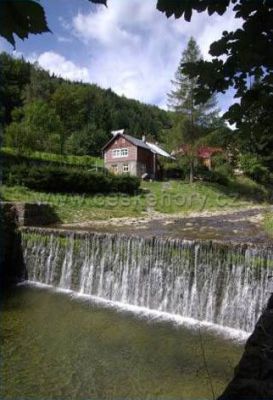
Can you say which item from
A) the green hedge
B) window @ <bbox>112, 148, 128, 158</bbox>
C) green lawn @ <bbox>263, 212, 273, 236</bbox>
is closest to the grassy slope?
the green hedge

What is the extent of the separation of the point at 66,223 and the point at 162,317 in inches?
434

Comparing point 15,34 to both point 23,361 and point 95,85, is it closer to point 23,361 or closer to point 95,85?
point 23,361

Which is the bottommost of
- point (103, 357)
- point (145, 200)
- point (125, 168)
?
point (103, 357)

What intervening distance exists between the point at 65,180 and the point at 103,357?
19.2 meters

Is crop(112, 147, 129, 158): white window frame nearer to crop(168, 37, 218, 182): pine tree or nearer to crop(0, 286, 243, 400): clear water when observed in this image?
crop(168, 37, 218, 182): pine tree

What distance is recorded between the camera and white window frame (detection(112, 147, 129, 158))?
1774 inches

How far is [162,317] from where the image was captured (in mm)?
10344

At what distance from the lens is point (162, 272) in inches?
450

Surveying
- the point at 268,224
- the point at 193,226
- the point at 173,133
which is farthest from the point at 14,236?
the point at 173,133

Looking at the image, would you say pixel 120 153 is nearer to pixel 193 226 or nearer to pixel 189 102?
pixel 189 102

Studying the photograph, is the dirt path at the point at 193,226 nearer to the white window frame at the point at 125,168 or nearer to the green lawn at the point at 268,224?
the green lawn at the point at 268,224

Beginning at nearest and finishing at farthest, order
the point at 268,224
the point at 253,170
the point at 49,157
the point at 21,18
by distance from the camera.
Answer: the point at 21,18
the point at 268,224
the point at 49,157
the point at 253,170

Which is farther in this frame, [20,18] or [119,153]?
[119,153]

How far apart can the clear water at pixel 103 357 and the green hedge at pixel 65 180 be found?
14.8 m
